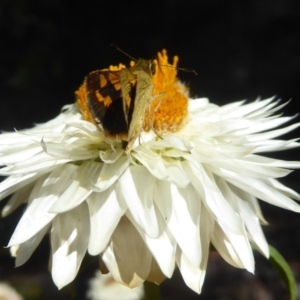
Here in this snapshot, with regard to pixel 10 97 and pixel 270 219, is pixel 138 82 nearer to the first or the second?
pixel 270 219

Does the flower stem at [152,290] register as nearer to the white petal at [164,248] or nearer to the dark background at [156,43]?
the white petal at [164,248]

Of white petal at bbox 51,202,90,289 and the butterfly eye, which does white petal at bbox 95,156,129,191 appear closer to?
white petal at bbox 51,202,90,289

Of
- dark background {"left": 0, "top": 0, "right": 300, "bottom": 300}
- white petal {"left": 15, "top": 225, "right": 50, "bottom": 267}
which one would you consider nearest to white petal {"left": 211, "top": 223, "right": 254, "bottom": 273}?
white petal {"left": 15, "top": 225, "right": 50, "bottom": 267}

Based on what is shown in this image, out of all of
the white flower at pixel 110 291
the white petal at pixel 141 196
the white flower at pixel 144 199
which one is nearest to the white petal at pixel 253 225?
the white flower at pixel 144 199

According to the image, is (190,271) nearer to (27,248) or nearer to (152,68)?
(27,248)

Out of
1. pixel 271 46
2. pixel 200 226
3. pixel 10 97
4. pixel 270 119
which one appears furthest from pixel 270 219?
pixel 200 226

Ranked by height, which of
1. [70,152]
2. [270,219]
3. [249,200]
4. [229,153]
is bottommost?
[270,219]
